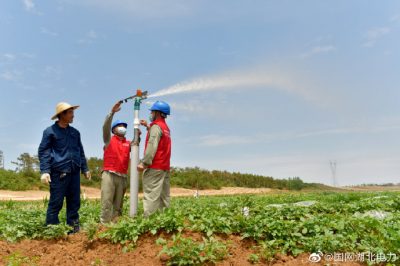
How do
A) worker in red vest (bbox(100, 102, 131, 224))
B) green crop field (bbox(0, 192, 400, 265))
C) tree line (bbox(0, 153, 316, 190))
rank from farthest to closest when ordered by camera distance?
tree line (bbox(0, 153, 316, 190))
worker in red vest (bbox(100, 102, 131, 224))
green crop field (bbox(0, 192, 400, 265))

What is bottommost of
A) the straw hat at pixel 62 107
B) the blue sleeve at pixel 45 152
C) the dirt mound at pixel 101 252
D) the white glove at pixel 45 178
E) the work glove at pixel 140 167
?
the dirt mound at pixel 101 252

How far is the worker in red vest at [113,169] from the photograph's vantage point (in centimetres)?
693

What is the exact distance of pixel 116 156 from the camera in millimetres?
7012

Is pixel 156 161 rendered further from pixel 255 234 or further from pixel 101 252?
pixel 255 234

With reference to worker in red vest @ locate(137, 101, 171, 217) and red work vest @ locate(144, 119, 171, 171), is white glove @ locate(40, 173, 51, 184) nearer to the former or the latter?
worker in red vest @ locate(137, 101, 171, 217)

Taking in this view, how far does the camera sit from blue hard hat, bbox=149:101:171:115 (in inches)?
251

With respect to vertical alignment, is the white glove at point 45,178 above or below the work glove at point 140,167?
below

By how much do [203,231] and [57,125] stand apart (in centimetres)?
296

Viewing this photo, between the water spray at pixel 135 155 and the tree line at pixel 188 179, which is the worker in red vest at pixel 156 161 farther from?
the tree line at pixel 188 179

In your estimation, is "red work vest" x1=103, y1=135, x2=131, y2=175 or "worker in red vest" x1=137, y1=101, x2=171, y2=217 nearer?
"worker in red vest" x1=137, y1=101, x2=171, y2=217

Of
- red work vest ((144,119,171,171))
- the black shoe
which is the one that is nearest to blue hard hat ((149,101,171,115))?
red work vest ((144,119,171,171))

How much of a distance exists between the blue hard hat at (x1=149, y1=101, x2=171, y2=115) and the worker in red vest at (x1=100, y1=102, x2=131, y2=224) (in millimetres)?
836

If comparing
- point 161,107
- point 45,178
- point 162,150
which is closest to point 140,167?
point 162,150

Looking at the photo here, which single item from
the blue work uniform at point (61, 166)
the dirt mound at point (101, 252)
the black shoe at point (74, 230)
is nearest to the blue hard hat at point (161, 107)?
the blue work uniform at point (61, 166)
